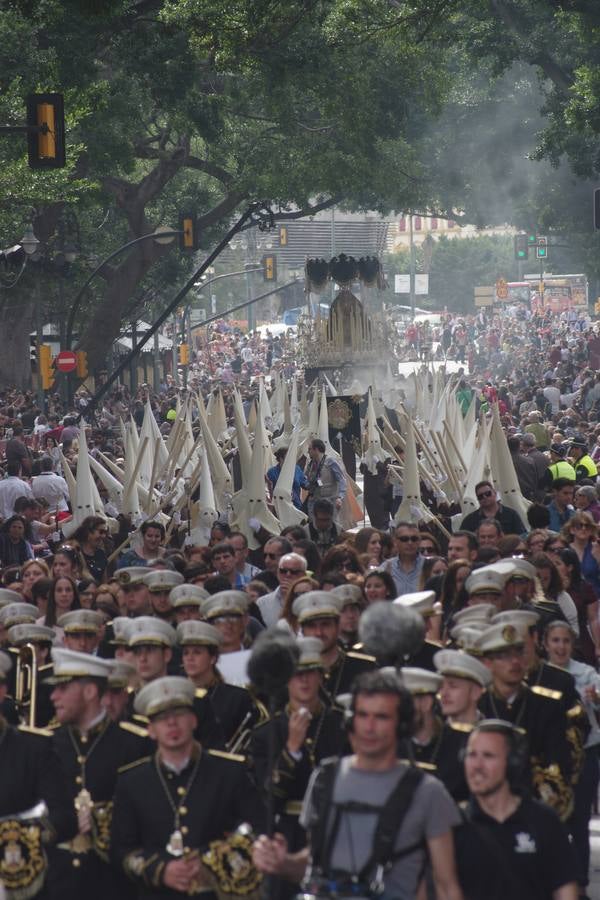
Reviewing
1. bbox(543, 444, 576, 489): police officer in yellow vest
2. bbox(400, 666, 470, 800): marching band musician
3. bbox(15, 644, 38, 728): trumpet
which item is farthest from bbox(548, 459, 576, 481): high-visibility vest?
bbox(400, 666, 470, 800): marching band musician

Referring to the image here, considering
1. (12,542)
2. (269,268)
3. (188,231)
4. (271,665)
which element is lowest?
(12,542)

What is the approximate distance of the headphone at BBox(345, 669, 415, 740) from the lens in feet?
20.2

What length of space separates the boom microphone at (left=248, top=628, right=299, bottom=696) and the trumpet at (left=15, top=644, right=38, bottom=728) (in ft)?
6.67

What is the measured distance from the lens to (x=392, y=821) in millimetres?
5973

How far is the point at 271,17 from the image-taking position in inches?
988

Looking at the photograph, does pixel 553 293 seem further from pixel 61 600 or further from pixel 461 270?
pixel 61 600

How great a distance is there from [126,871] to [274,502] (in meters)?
11.6

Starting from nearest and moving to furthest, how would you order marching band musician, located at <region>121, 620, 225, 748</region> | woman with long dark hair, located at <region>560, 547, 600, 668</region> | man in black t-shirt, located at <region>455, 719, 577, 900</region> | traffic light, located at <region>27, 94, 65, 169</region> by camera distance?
man in black t-shirt, located at <region>455, 719, 577, 900</region>, marching band musician, located at <region>121, 620, 225, 748</region>, woman with long dark hair, located at <region>560, 547, 600, 668</region>, traffic light, located at <region>27, 94, 65, 169</region>

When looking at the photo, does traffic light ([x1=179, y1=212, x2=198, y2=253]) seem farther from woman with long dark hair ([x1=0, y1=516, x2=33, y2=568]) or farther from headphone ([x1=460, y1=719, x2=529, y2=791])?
headphone ([x1=460, y1=719, x2=529, y2=791])

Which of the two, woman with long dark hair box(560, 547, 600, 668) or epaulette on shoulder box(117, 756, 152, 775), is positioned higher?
epaulette on shoulder box(117, 756, 152, 775)

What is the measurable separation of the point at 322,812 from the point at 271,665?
Result: 0.85 metres

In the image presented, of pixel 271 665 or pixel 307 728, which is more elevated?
pixel 271 665

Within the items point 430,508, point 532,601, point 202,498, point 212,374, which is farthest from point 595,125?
point 212,374

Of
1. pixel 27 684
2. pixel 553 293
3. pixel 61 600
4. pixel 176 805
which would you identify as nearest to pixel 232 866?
pixel 176 805
